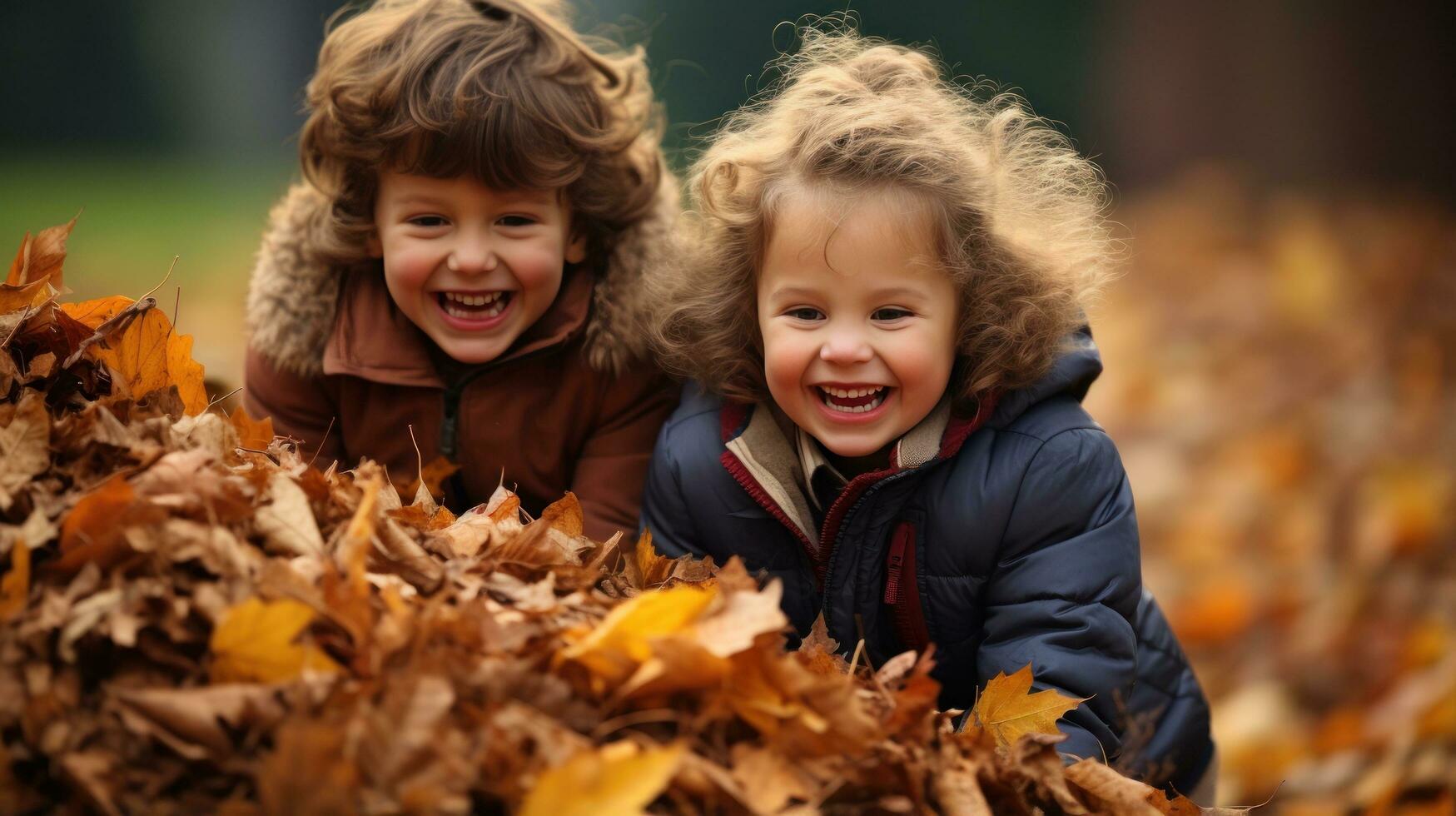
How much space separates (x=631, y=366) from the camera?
264 cm

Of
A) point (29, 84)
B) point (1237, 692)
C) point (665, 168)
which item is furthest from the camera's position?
point (29, 84)

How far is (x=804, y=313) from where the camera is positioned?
217cm

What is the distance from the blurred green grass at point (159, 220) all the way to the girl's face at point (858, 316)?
362 centimetres

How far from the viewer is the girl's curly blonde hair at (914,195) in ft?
7.01

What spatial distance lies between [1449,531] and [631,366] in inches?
107

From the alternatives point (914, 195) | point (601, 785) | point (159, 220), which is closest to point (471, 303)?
point (914, 195)

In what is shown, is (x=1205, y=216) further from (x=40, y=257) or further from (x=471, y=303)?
(x=40, y=257)

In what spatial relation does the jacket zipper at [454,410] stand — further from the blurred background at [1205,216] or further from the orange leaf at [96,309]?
the blurred background at [1205,216]

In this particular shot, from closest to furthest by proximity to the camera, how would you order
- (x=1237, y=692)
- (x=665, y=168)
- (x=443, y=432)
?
(x=443, y=432), (x=665, y=168), (x=1237, y=692)

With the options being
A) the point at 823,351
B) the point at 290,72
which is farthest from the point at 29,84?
the point at 823,351

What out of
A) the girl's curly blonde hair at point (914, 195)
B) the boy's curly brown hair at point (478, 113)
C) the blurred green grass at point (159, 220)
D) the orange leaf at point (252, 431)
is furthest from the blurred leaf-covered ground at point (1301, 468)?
the blurred green grass at point (159, 220)

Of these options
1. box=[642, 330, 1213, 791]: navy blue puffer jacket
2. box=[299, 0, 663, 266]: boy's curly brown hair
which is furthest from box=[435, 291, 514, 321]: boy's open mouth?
box=[642, 330, 1213, 791]: navy blue puffer jacket

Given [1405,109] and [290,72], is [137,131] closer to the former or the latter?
[290,72]

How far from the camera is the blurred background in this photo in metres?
3.67
